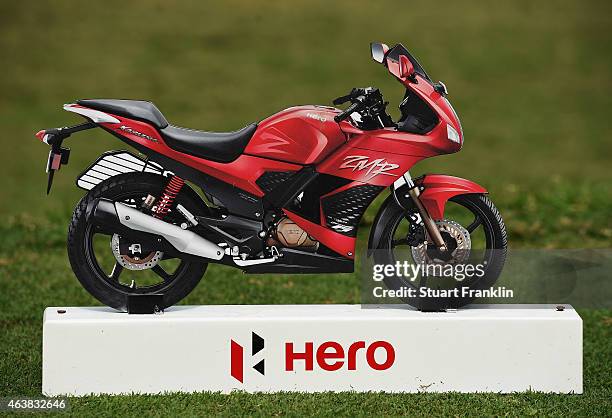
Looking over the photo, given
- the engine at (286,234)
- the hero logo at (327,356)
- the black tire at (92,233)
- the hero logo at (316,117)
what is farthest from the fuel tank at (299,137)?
the hero logo at (327,356)

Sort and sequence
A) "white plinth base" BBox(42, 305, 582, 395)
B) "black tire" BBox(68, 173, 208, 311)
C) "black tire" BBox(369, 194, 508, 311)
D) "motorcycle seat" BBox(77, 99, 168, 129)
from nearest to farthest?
"white plinth base" BBox(42, 305, 582, 395) < "motorcycle seat" BBox(77, 99, 168, 129) < "black tire" BBox(68, 173, 208, 311) < "black tire" BBox(369, 194, 508, 311)

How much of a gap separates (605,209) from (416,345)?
16.4ft

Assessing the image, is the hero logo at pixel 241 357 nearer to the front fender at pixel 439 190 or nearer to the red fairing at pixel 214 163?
the red fairing at pixel 214 163

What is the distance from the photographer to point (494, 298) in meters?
7.02

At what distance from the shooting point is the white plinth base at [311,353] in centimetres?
652

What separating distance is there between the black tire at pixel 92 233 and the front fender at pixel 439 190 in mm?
1204

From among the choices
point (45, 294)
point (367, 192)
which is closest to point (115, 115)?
point (367, 192)

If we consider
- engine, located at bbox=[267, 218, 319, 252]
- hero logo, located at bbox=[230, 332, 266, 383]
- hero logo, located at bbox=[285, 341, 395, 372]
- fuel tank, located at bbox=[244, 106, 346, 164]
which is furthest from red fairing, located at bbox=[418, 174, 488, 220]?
hero logo, located at bbox=[230, 332, 266, 383]

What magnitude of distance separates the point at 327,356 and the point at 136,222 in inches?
48.5

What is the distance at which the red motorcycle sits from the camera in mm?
6668

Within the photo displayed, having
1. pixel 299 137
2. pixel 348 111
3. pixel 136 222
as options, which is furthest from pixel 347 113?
pixel 136 222

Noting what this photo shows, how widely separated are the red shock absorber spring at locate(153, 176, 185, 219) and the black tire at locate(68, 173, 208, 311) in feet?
0.11

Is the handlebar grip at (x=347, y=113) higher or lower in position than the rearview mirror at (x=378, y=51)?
lower

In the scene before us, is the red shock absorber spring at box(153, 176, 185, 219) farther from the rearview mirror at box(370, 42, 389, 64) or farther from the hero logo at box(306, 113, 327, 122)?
the rearview mirror at box(370, 42, 389, 64)
